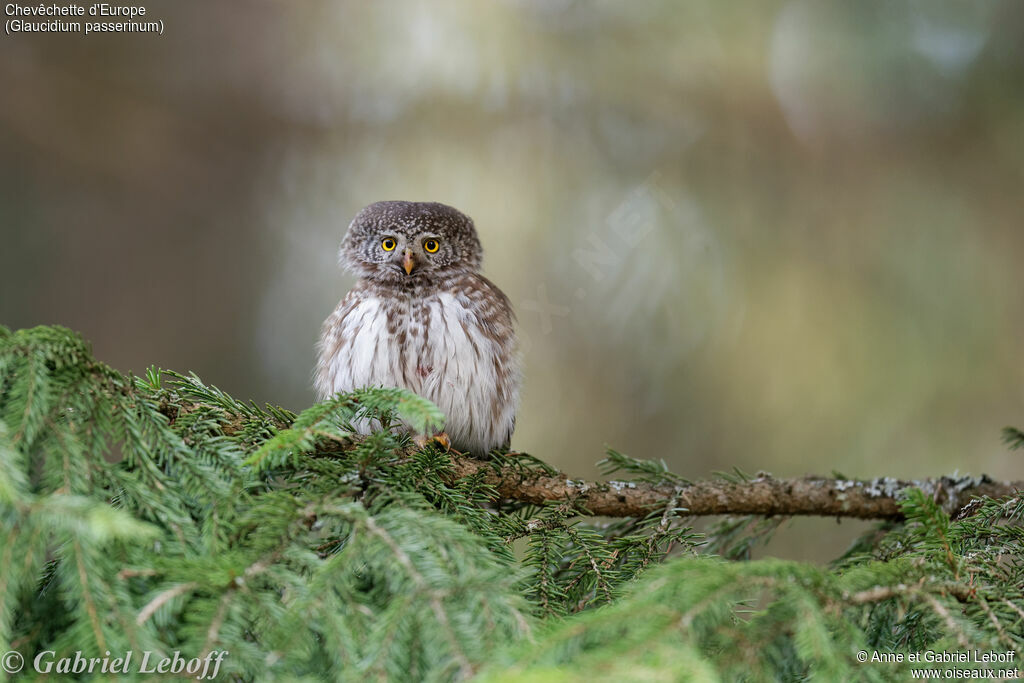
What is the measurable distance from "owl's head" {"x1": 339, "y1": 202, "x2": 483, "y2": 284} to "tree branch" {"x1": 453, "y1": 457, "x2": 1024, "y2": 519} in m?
0.82

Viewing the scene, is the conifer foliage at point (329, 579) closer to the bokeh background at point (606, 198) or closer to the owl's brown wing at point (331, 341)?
the owl's brown wing at point (331, 341)

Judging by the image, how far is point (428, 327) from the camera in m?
2.13

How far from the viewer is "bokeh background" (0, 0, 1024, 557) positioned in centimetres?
294

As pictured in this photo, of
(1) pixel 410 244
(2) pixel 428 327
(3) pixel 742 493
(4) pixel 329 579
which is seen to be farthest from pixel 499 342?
(4) pixel 329 579

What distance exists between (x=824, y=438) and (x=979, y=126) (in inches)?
54.1

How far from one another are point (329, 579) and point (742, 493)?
123 cm

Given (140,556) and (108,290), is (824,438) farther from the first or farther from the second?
(108,290)

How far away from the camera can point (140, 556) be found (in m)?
0.84

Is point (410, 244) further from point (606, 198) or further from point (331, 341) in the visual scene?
point (606, 198)

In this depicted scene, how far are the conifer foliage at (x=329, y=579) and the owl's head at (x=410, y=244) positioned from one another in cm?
116

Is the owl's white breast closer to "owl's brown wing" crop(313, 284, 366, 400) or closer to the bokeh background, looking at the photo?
"owl's brown wing" crop(313, 284, 366, 400)

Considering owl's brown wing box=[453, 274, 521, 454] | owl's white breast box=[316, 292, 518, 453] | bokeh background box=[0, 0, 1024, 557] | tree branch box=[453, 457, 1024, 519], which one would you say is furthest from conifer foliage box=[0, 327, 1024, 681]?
bokeh background box=[0, 0, 1024, 557]

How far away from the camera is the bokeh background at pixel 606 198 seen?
2939mm

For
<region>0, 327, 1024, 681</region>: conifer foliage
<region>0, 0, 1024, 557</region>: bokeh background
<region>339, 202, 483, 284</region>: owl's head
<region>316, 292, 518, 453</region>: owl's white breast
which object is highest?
<region>0, 0, 1024, 557</region>: bokeh background
